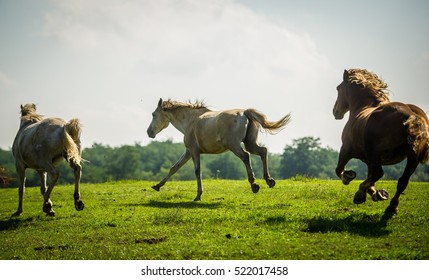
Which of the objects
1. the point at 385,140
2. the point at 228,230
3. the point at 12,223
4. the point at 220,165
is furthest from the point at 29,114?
the point at 220,165

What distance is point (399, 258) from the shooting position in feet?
25.8

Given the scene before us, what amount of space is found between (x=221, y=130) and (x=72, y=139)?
4.49m

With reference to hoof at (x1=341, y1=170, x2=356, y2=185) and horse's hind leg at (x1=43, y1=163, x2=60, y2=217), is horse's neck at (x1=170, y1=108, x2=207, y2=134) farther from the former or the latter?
hoof at (x1=341, y1=170, x2=356, y2=185)

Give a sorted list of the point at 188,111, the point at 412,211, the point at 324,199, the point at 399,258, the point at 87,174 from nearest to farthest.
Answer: the point at 399,258
the point at 412,211
the point at 324,199
the point at 188,111
the point at 87,174

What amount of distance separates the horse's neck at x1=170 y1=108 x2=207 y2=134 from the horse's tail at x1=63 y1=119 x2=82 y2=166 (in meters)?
4.49

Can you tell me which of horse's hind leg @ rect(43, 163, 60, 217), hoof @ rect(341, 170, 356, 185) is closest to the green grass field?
A: horse's hind leg @ rect(43, 163, 60, 217)

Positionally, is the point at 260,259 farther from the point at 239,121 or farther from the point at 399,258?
the point at 239,121

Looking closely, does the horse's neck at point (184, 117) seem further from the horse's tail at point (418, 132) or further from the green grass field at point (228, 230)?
the horse's tail at point (418, 132)

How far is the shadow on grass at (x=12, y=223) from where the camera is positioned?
40.0 feet
